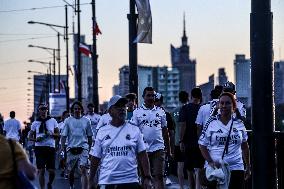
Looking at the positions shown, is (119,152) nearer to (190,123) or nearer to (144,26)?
(190,123)

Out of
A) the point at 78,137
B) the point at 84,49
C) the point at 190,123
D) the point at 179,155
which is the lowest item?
the point at 179,155

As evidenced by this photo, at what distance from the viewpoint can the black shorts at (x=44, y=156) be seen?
18203mm

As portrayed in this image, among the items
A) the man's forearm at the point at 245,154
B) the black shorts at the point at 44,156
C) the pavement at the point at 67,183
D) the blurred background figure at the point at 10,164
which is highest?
the blurred background figure at the point at 10,164

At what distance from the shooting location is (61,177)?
23.9 metres

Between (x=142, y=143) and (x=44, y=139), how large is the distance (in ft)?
30.7

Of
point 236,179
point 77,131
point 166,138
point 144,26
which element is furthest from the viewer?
point 144,26

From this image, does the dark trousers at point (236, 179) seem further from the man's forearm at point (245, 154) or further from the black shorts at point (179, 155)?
the black shorts at point (179, 155)

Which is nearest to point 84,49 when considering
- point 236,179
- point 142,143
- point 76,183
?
point 76,183

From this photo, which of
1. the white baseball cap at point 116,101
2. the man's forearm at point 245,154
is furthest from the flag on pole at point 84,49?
the white baseball cap at point 116,101

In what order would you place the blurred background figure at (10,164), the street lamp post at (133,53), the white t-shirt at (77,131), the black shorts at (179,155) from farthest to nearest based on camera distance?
the street lamp post at (133,53)
the white t-shirt at (77,131)
the black shorts at (179,155)
the blurred background figure at (10,164)

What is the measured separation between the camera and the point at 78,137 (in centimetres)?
1691

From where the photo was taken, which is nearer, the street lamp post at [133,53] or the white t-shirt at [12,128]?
the street lamp post at [133,53]

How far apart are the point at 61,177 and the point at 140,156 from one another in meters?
15.1

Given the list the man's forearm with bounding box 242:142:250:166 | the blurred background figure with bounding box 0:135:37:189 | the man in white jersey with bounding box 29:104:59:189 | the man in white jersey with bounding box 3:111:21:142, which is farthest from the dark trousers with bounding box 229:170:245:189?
the man in white jersey with bounding box 3:111:21:142
